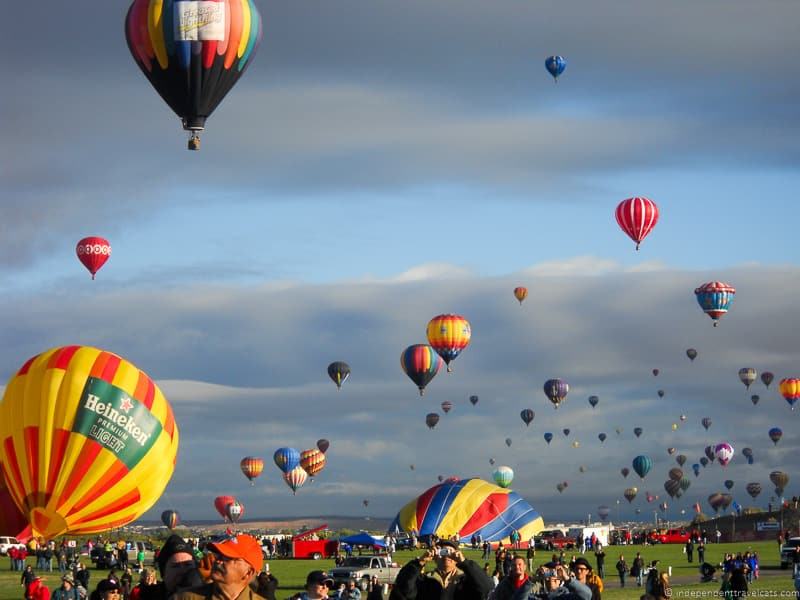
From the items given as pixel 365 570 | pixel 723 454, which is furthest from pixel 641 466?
pixel 365 570

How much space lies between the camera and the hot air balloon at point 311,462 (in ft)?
362

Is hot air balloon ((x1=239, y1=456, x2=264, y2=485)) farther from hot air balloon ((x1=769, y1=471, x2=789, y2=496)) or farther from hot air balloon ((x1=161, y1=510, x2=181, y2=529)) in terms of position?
hot air balloon ((x1=769, y1=471, x2=789, y2=496))

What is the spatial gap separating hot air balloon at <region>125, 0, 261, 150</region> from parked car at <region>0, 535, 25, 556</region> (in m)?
22.8

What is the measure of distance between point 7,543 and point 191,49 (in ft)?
88.4

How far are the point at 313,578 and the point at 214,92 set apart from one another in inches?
1394

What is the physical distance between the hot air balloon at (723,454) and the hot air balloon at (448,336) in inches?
2326

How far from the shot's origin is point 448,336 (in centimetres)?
8619

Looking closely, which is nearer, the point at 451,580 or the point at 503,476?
the point at 451,580

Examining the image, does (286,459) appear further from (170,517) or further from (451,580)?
(451,580)

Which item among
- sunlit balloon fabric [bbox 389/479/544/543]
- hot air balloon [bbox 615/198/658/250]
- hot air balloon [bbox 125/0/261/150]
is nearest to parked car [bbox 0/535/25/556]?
hot air balloon [bbox 125/0/261/150]

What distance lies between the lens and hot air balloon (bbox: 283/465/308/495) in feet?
355

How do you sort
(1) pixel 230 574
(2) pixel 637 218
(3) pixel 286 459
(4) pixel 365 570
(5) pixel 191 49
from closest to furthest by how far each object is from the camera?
(1) pixel 230 574 < (5) pixel 191 49 < (4) pixel 365 570 < (2) pixel 637 218 < (3) pixel 286 459

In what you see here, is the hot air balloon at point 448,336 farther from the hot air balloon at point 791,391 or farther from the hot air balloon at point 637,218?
the hot air balloon at point 791,391

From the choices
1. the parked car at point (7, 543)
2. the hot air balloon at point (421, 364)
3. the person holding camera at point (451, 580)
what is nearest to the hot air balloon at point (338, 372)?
the hot air balloon at point (421, 364)
